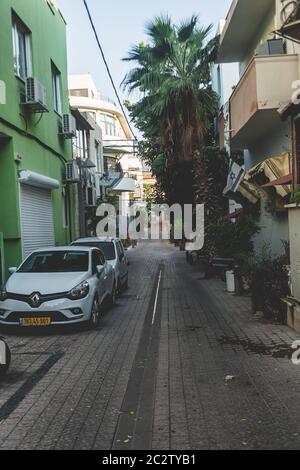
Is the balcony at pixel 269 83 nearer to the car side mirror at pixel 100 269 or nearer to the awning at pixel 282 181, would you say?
the awning at pixel 282 181

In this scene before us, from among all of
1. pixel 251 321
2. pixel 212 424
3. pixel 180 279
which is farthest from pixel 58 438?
pixel 180 279

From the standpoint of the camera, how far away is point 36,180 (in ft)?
51.2

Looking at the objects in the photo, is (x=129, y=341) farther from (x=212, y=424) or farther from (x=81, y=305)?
(x=212, y=424)

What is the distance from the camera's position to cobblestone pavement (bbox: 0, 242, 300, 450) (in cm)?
A: 454

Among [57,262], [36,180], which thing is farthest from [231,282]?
[36,180]

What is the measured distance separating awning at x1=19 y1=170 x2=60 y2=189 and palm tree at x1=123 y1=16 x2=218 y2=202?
537cm

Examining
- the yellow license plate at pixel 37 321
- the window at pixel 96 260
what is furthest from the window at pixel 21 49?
the yellow license plate at pixel 37 321

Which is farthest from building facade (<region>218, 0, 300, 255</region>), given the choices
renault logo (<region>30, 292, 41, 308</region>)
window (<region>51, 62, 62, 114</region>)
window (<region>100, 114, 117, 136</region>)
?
window (<region>100, 114, 117, 136</region>)

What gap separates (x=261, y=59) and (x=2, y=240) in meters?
7.65

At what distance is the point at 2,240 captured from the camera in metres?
13.2

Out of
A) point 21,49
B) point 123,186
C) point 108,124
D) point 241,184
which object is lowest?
point 241,184

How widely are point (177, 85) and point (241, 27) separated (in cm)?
452

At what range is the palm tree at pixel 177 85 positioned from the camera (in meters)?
20.6

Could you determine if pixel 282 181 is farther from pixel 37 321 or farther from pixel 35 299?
pixel 37 321
